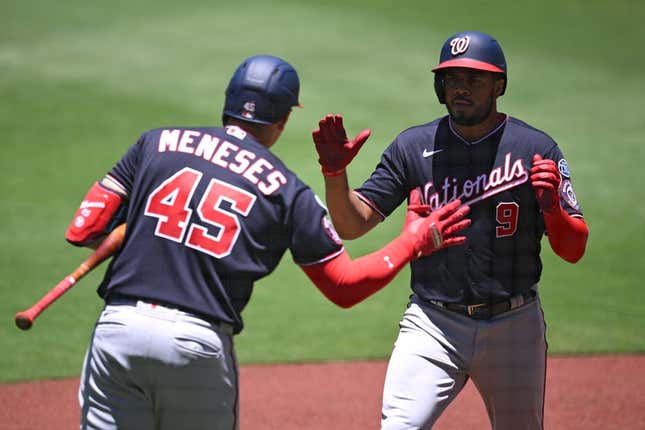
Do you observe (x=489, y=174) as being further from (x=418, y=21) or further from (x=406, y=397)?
(x=418, y=21)

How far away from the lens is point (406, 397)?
13.1 ft

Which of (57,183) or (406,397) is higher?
Answer: (57,183)

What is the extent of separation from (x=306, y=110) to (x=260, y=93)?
1029cm

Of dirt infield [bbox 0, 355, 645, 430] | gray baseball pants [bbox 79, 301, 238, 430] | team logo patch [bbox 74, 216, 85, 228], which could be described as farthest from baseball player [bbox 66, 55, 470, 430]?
dirt infield [bbox 0, 355, 645, 430]

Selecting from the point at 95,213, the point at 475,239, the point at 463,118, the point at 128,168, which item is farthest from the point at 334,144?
the point at 95,213

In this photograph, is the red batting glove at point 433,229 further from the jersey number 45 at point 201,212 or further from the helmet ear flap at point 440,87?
the helmet ear flap at point 440,87

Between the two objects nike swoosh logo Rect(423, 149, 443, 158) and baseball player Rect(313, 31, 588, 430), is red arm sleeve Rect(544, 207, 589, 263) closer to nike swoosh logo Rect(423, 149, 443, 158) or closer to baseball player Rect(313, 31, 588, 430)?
baseball player Rect(313, 31, 588, 430)

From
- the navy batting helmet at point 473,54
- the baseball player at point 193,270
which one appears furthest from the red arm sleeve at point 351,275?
the navy batting helmet at point 473,54

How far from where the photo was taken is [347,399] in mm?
6562

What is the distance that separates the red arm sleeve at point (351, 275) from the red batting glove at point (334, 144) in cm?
70

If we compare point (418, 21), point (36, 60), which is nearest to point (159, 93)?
point (36, 60)

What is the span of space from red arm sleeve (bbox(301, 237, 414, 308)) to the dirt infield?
2.83m

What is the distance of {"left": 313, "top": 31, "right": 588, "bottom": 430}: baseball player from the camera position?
406 centimetres

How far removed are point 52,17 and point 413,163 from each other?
44.6ft
